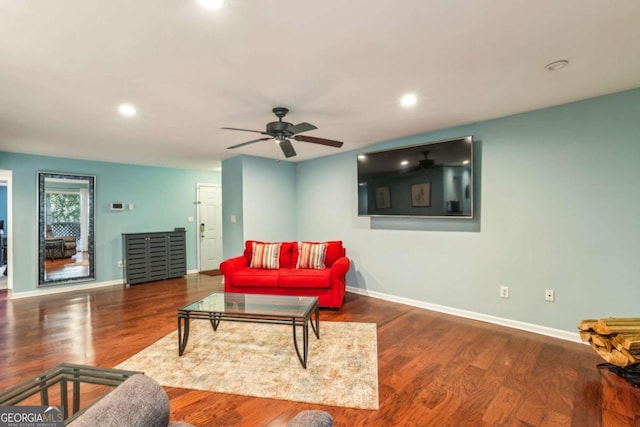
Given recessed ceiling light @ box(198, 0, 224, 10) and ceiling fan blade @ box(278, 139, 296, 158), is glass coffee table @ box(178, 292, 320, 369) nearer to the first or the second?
ceiling fan blade @ box(278, 139, 296, 158)

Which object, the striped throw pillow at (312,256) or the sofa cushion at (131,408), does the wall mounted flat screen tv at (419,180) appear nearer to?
the striped throw pillow at (312,256)

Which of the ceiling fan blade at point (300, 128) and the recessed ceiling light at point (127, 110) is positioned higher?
the recessed ceiling light at point (127, 110)

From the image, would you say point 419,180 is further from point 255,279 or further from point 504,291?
point 255,279

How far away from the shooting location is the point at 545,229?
3029 mm

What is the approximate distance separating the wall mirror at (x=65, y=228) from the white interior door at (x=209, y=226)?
1.95 meters

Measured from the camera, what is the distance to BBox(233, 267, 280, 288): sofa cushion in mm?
3893

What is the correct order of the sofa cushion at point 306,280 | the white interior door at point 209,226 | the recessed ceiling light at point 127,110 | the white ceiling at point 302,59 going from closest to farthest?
the white ceiling at point 302,59, the recessed ceiling light at point 127,110, the sofa cushion at point 306,280, the white interior door at point 209,226

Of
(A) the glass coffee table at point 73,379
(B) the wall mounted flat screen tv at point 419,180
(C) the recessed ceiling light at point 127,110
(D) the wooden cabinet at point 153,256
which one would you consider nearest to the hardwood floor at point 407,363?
(A) the glass coffee table at point 73,379

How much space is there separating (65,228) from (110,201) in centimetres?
80

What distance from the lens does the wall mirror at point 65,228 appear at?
4.89 m

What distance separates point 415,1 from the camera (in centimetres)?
149

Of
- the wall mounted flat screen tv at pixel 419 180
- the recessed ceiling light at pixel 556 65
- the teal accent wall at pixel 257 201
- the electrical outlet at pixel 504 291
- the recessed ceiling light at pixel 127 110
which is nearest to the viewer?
the recessed ceiling light at pixel 556 65

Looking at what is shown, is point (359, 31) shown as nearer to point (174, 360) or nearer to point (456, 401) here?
point (456, 401)

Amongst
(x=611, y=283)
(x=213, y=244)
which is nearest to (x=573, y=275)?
(x=611, y=283)
